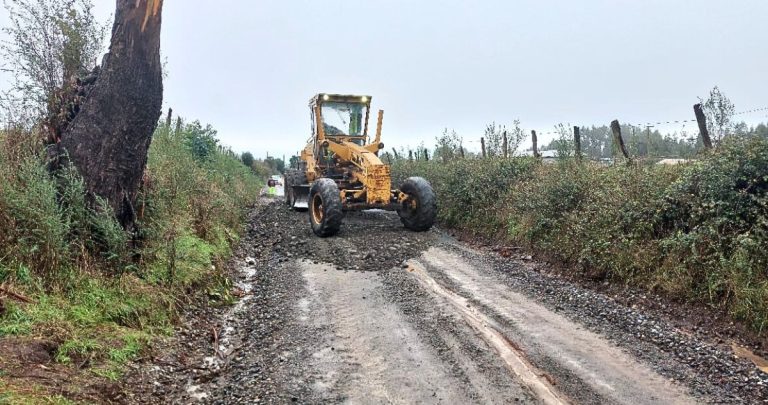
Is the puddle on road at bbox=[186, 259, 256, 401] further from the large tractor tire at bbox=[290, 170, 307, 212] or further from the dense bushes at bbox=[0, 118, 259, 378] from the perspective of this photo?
the large tractor tire at bbox=[290, 170, 307, 212]

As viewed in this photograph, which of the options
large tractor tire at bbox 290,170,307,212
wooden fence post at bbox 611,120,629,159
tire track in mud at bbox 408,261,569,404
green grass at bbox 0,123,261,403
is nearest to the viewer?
tire track in mud at bbox 408,261,569,404

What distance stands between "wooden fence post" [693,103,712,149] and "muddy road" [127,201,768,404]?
3025 millimetres

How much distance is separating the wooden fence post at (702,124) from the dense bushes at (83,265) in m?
6.89

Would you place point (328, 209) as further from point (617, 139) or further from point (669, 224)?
point (669, 224)

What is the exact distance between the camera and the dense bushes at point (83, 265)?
387 cm

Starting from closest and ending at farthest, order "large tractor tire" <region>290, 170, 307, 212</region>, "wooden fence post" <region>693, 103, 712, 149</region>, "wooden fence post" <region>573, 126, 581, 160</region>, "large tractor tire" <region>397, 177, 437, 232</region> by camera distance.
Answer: "wooden fence post" <region>693, 103, 712, 149</region> < "wooden fence post" <region>573, 126, 581, 160</region> < "large tractor tire" <region>397, 177, 437, 232</region> < "large tractor tire" <region>290, 170, 307, 212</region>

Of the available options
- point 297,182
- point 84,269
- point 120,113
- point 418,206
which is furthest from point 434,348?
point 297,182

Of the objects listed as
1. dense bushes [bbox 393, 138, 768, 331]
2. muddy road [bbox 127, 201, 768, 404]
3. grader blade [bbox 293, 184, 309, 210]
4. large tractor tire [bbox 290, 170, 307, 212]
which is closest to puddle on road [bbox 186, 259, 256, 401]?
muddy road [bbox 127, 201, 768, 404]

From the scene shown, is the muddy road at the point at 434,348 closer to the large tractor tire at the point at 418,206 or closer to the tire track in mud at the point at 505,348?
the tire track in mud at the point at 505,348

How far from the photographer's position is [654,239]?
20.4 feet

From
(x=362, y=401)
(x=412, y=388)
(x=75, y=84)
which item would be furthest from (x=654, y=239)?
(x=75, y=84)

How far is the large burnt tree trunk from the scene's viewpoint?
209 inches

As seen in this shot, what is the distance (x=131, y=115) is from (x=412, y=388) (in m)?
4.06

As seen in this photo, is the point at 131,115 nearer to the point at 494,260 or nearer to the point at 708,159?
the point at 494,260
